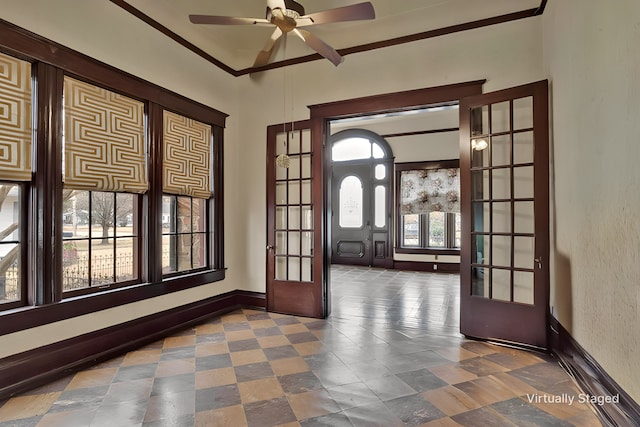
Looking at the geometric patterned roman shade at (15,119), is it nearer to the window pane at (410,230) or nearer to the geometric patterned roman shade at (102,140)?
the geometric patterned roman shade at (102,140)

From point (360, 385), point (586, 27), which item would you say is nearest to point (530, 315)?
point (360, 385)

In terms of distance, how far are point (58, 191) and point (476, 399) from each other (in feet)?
11.8

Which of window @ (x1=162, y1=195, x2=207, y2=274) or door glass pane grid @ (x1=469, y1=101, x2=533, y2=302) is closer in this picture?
door glass pane grid @ (x1=469, y1=101, x2=533, y2=302)

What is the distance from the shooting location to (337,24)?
13.3ft

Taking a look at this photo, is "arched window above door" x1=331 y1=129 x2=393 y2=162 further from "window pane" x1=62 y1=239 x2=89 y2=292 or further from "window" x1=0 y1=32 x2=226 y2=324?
"window pane" x1=62 y1=239 x2=89 y2=292

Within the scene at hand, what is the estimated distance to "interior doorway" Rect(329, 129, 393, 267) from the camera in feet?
28.9

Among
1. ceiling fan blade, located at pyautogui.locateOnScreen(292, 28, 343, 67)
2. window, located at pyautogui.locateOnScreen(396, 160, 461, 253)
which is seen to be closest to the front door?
window, located at pyautogui.locateOnScreen(396, 160, 461, 253)

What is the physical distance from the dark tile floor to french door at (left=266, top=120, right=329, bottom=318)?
1.53 feet

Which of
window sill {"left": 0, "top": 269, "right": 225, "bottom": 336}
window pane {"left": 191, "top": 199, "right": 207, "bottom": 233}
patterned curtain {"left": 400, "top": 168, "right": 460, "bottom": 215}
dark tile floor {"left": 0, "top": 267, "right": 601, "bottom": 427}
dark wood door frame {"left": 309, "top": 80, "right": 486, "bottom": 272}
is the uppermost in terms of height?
dark wood door frame {"left": 309, "top": 80, "right": 486, "bottom": 272}

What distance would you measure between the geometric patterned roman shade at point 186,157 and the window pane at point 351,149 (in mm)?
5354

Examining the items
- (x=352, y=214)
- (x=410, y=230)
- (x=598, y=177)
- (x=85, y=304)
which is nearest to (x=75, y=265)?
(x=85, y=304)

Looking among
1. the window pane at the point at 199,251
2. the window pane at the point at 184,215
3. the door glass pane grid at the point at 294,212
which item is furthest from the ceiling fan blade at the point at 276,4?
the window pane at the point at 199,251

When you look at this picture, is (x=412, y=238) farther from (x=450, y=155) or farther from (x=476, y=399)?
(x=476, y=399)

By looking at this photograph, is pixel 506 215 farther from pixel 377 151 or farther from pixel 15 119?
pixel 377 151
